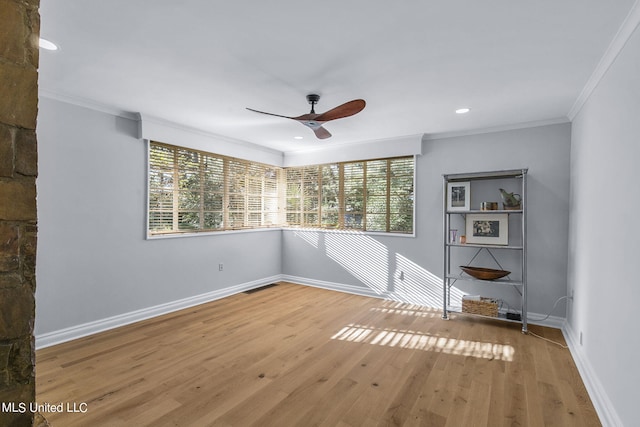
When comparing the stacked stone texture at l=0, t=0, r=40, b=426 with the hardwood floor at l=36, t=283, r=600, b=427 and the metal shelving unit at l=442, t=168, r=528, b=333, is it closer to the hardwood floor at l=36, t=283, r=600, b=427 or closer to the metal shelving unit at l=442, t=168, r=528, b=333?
the hardwood floor at l=36, t=283, r=600, b=427

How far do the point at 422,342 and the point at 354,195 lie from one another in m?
2.54

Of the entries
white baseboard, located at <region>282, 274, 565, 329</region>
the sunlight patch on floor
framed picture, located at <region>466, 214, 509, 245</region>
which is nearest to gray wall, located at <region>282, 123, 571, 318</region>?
white baseboard, located at <region>282, 274, 565, 329</region>

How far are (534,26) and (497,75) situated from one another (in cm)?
68

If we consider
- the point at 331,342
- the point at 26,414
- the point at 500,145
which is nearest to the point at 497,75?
the point at 500,145

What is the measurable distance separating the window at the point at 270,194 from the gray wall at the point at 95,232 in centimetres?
25

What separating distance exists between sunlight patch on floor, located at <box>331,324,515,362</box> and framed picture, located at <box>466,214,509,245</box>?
122 cm

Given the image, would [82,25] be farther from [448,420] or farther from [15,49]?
Answer: [448,420]

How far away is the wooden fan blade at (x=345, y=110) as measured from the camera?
2.53m

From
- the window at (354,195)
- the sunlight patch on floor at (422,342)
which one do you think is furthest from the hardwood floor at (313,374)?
the window at (354,195)

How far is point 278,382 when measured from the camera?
2.49 m

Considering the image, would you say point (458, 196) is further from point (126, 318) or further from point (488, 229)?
point (126, 318)

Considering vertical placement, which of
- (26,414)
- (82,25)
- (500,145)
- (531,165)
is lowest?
(26,414)

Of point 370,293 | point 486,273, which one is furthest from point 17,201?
point 370,293

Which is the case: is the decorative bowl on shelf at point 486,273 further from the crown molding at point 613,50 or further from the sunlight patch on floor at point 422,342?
the crown molding at point 613,50
